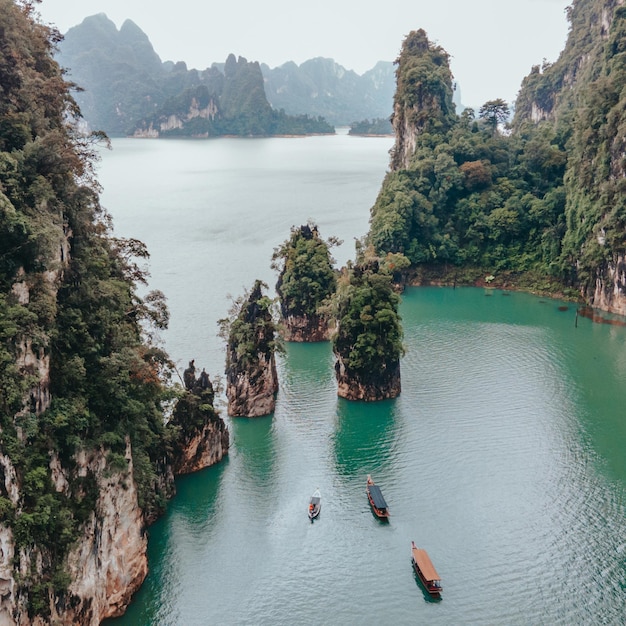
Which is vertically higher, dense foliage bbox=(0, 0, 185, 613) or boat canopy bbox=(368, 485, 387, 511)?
dense foliage bbox=(0, 0, 185, 613)

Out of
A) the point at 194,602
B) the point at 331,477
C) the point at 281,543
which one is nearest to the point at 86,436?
the point at 194,602

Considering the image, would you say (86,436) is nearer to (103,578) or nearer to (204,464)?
(103,578)

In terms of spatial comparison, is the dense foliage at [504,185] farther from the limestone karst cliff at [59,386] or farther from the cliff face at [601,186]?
the limestone karst cliff at [59,386]

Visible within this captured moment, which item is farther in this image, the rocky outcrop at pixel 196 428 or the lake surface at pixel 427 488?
the rocky outcrop at pixel 196 428

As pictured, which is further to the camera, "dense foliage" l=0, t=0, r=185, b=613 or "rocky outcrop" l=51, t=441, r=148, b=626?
"rocky outcrop" l=51, t=441, r=148, b=626

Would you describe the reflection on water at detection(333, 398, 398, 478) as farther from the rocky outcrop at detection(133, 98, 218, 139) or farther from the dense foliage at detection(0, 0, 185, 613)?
the rocky outcrop at detection(133, 98, 218, 139)

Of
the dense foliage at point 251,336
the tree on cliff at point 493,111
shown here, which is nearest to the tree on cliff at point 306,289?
the dense foliage at point 251,336

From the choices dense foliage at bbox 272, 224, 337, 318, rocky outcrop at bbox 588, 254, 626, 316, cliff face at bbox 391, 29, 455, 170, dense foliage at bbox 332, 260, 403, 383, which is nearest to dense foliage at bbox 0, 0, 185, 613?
dense foliage at bbox 332, 260, 403, 383
